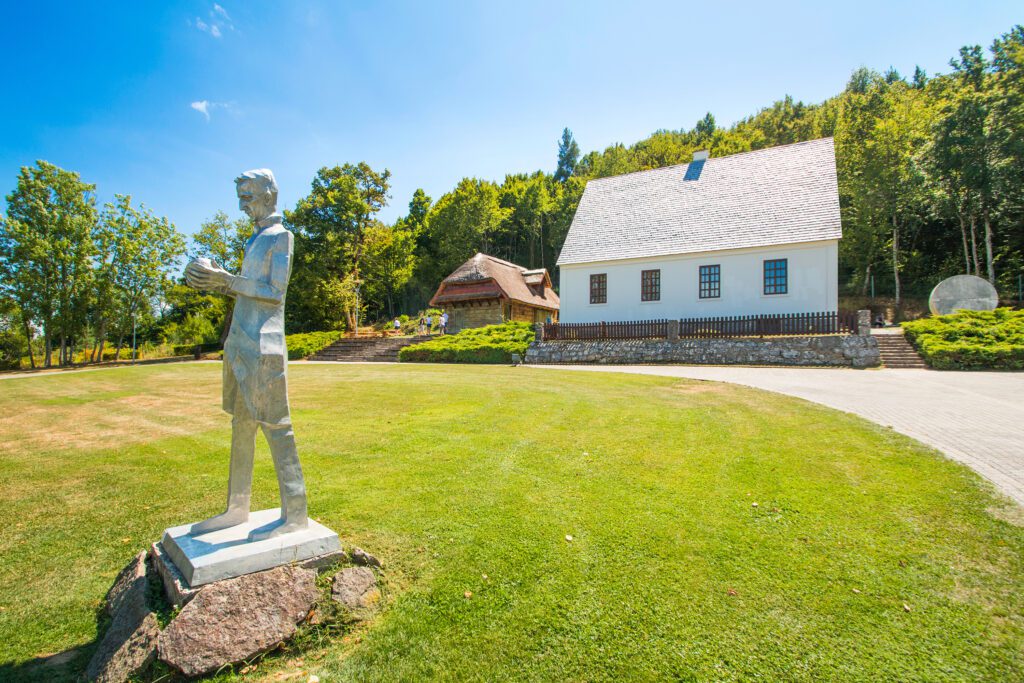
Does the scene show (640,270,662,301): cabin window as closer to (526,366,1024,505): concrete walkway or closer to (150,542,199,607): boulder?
(526,366,1024,505): concrete walkway

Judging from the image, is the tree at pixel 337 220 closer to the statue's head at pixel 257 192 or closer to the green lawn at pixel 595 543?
the green lawn at pixel 595 543

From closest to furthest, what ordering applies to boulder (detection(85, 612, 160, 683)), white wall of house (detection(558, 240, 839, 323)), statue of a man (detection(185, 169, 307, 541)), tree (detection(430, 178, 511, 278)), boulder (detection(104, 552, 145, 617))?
boulder (detection(85, 612, 160, 683)) → boulder (detection(104, 552, 145, 617)) → statue of a man (detection(185, 169, 307, 541)) → white wall of house (detection(558, 240, 839, 323)) → tree (detection(430, 178, 511, 278))

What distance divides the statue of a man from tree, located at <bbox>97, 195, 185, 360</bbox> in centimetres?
3576

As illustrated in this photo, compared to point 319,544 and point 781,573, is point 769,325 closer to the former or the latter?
point 781,573

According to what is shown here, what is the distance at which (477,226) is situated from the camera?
49.5m

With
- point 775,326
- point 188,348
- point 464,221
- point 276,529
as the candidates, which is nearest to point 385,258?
point 464,221

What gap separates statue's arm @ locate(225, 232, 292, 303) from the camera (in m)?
3.65

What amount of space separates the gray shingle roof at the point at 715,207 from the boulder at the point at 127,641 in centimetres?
2638

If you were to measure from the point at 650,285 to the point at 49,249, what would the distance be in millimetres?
34603

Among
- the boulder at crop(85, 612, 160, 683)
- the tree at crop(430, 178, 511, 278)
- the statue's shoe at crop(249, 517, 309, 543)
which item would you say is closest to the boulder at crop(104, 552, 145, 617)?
the boulder at crop(85, 612, 160, 683)

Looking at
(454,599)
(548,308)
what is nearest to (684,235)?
(548,308)

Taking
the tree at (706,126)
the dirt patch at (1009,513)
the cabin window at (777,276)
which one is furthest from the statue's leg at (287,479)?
the tree at (706,126)

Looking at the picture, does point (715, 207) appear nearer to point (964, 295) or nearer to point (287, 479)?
point (964, 295)

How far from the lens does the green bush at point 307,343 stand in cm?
3069
